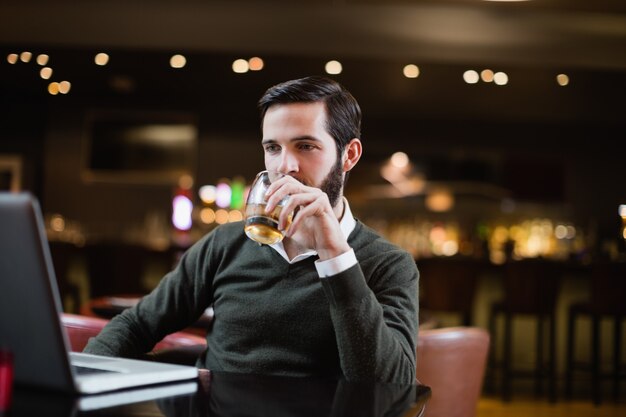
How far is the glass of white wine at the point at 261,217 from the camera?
1.42 metres

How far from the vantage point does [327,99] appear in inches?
66.3

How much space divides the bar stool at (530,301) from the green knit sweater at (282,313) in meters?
3.92

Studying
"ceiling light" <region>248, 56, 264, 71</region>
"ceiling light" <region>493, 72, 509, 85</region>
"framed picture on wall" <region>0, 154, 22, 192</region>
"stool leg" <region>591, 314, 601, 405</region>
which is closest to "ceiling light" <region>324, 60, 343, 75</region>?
"ceiling light" <region>248, 56, 264, 71</region>

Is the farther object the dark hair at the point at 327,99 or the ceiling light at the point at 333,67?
the ceiling light at the point at 333,67

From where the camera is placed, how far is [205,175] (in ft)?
→ 26.5

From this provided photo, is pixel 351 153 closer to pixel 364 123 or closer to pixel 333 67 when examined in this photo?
pixel 333 67

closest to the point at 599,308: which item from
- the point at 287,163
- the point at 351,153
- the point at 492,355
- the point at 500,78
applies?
Answer: the point at 492,355

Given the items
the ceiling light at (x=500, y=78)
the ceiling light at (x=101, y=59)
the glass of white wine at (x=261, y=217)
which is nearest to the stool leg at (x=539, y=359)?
the ceiling light at (x=500, y=78)

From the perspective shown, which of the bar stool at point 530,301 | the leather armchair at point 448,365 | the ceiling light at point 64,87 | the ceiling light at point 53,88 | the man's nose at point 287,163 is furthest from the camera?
the ceiling light at point 53,88

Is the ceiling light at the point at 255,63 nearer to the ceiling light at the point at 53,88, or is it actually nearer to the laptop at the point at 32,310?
the ceiling light at the point at 53,88

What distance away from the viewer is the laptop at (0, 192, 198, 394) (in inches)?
35.6

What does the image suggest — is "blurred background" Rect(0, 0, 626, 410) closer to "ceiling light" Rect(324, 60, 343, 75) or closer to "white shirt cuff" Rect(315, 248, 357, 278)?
"ceiling light" Rect(324, 60, 343, 75)

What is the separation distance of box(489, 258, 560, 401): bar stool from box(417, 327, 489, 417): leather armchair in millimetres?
3319

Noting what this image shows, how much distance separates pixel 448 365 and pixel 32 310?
57.5 inches
